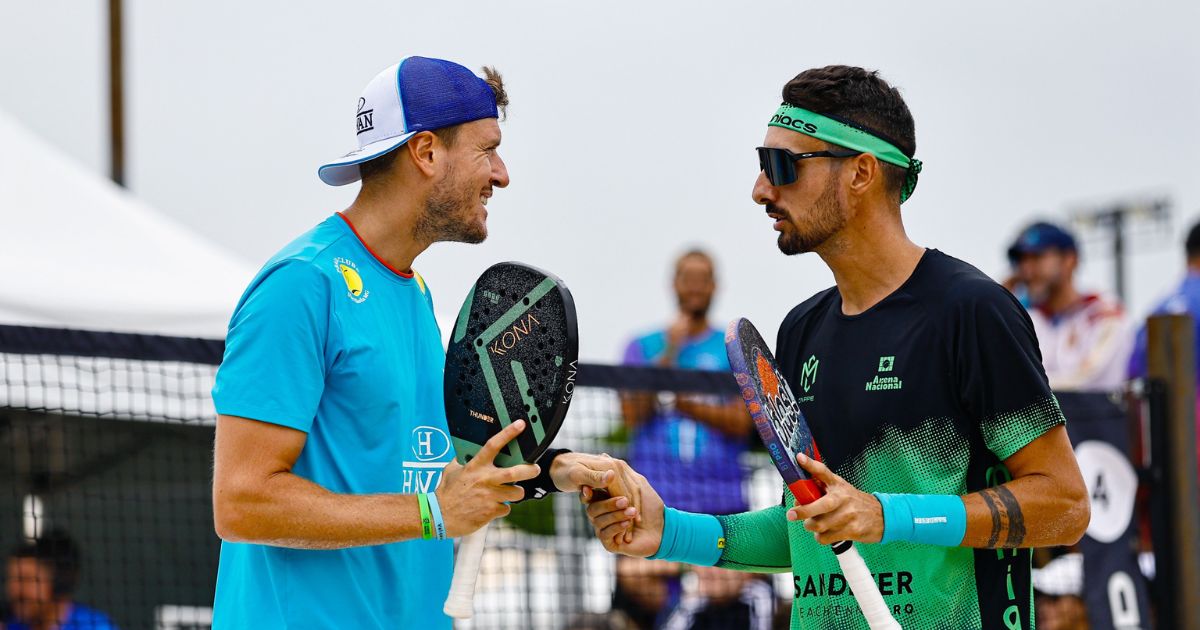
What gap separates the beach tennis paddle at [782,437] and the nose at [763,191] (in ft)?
1.71

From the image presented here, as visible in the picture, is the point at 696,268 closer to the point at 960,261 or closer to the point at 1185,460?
the point at 1185,460

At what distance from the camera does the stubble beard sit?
408cm

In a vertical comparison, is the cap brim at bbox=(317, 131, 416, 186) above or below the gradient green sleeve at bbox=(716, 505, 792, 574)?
above

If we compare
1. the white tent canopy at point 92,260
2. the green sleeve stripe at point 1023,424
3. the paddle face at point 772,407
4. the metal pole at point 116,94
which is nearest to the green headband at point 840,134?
the paddle face at point 772,407

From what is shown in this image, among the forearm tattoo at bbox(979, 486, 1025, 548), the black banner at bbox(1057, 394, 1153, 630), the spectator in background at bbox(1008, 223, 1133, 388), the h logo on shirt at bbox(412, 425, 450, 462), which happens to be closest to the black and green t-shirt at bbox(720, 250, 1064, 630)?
the forearm tattoo at bbox(979, 486, 1025, 548)

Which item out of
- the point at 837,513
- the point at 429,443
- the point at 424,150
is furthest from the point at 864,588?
the point at 424,150

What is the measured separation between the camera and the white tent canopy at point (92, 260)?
27.0 ft

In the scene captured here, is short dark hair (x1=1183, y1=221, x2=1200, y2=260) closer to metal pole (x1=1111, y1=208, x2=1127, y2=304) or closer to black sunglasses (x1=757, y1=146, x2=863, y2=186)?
black sunglasses (x1=757, y1=146, x2=863, y2=186)

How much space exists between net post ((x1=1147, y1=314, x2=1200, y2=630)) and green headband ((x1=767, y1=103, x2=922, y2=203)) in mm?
3918

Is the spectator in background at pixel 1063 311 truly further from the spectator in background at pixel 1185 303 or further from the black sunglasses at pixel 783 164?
the black sunglasses at pixel 783 164

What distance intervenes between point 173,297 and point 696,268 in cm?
327

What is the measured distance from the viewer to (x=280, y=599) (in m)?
3.63

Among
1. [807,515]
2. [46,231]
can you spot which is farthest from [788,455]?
[46,231]

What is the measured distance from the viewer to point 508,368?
372cm
